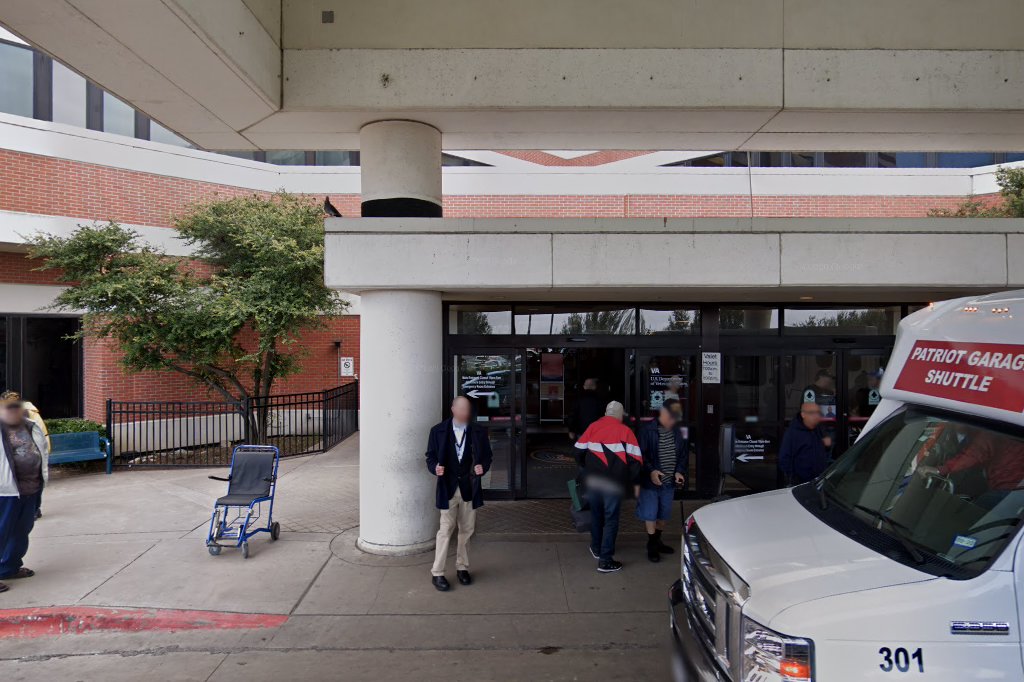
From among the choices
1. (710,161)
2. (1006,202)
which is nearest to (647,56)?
(710,161)

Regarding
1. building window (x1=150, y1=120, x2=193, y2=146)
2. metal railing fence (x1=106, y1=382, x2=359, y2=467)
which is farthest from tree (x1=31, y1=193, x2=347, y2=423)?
building window (x1=150, y1=120, x2=193, y2=146)

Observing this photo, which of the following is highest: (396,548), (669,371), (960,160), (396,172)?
(960,160)

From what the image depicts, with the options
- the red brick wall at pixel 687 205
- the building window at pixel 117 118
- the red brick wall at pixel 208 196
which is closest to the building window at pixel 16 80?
the red brick wall at pixel 208 196

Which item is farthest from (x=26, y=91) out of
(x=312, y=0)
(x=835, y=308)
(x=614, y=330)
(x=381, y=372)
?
(x=835, y=308)

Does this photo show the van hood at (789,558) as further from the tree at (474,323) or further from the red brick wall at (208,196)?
the red brick wall at (208,196)

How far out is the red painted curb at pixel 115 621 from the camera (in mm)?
4777

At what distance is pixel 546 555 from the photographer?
20.2 ft

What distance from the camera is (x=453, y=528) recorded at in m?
5.50

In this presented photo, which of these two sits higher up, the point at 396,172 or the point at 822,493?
the point at 396,172

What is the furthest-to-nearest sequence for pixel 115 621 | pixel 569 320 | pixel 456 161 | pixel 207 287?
pixel 456 161 → pixel 207 287 → pixel 569 320 → pixel 115 621

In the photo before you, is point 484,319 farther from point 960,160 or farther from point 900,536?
point 960,160

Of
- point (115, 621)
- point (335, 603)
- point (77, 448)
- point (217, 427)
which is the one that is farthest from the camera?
point (217, 427)

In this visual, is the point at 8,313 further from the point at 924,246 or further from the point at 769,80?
the point at 924,246

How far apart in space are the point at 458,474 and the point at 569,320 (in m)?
3.21
